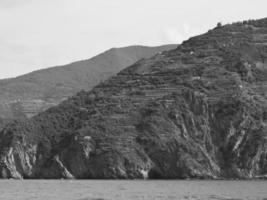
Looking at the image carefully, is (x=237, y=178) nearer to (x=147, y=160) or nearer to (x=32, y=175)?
(x=147, y=160)

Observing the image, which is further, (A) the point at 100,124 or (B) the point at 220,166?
(A) the point at 100,124

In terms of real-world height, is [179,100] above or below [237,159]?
above

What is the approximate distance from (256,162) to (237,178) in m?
5.28

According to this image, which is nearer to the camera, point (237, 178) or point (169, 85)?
point (237, 178)

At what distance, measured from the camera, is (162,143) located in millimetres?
176000

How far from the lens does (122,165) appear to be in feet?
575

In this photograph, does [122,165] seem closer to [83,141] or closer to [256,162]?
[83,141]

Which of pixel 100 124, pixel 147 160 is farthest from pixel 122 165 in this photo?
pixel 100 124

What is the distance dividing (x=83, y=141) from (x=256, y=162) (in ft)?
128

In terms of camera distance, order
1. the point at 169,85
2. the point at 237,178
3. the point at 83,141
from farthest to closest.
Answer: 1. the point at 169,85
2. the point at 83,141
3. the point at 237,178

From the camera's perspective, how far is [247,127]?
17850cm

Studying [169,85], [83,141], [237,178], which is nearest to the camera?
[237,178]

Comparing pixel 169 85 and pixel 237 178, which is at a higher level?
pixel 169 85

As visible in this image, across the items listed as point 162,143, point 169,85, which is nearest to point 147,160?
point 162,143
